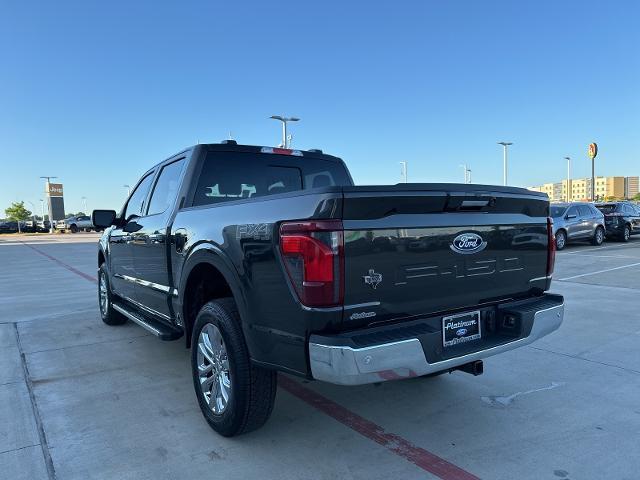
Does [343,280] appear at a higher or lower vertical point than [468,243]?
lower

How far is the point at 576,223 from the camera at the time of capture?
1606 centimetres

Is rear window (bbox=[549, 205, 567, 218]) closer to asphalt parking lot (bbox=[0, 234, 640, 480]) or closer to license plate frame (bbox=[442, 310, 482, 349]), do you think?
asphalt parking lot (bbox=[0, 234, 640, 480])

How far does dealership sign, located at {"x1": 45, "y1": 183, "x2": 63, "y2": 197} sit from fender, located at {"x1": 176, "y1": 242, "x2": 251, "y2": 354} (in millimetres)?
71244

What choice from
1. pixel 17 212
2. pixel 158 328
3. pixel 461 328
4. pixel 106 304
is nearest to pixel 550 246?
pixel 461 328

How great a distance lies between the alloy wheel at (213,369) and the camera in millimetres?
3088

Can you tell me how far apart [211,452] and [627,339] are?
4539mm

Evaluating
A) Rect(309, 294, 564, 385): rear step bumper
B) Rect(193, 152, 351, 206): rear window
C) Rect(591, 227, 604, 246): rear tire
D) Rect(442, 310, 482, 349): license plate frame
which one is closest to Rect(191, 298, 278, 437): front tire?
Rect(309, 294, 564, 385): rear step bumper

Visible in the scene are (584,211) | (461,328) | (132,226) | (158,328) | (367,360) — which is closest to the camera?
(367,360)

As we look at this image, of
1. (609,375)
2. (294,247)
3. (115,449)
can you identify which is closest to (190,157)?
(294,247)

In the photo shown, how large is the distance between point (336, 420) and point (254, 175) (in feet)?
7.02

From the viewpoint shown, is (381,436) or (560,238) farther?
(560,238)

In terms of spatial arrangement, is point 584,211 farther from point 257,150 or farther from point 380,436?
point 380,436

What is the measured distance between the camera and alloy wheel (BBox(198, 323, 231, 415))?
10.1ft

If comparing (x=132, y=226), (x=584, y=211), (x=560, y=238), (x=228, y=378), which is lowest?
(x=560, y=238)
